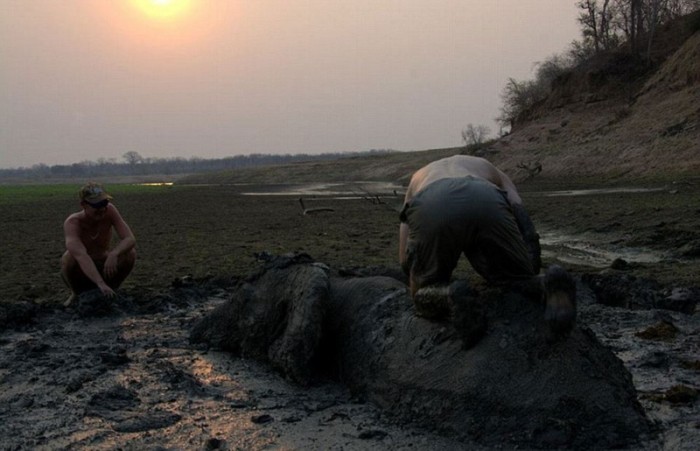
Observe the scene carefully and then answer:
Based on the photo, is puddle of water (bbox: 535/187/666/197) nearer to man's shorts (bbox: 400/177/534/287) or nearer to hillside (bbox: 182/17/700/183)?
hillside (bbox: 182/17/700/183)

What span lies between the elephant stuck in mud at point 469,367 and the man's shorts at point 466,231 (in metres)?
0.19

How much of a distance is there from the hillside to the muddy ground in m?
10.8

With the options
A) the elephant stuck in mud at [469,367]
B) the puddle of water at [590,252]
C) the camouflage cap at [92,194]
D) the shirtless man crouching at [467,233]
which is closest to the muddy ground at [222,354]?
the puddle of water at [590,252]

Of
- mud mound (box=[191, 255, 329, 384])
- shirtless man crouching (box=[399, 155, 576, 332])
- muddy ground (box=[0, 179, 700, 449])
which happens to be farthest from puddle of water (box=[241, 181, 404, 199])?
shirtless man crouching (box=[399, 155, 576, 332])

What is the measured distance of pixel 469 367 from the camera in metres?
3.57

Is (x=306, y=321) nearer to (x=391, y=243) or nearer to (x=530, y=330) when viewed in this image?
(x=530, y=330)

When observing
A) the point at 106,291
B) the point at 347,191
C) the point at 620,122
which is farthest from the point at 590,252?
the point at 347,191

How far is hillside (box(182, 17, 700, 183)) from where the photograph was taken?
920 inches

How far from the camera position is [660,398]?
4020mm

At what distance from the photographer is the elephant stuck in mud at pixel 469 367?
329 cm

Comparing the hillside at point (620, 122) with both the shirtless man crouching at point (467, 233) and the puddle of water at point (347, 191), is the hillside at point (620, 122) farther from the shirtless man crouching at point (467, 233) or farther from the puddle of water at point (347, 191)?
the shirtless man crouching at point (467, 233)

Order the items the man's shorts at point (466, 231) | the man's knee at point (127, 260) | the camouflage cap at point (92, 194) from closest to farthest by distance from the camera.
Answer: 1. the man's shorts at point (466, 231)
2. the camouflage cap at point (92, 194)
3. the man's knee at point (127, 260)

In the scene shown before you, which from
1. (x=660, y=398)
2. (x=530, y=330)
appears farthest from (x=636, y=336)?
(x=530, y=330)

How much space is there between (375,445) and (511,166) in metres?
30.5
